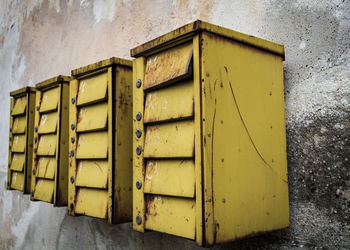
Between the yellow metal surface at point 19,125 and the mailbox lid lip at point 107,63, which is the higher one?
the mailbox lid lip at point 107,63

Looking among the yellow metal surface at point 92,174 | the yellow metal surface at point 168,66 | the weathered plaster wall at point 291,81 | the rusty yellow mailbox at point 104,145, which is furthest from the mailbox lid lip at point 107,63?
the weathered plaster wall at point 291,81

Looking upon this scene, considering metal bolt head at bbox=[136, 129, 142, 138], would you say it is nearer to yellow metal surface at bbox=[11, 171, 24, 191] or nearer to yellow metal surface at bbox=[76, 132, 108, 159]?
yellow metal surface at bbox=[76, 132, 108, 159]

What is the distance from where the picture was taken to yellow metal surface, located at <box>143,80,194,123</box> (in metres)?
1.49

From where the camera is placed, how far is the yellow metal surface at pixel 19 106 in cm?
313

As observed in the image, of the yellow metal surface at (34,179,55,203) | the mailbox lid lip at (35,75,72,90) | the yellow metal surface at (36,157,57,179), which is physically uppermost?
the mailbox lid lip at (35,75,72,90)

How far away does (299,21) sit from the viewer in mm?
1854

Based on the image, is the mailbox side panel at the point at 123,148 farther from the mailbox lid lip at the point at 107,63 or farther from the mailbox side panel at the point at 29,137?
the mailbox side panel at the point at 29,137

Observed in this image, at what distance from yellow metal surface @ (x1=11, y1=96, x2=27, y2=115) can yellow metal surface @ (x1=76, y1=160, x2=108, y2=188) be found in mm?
1265

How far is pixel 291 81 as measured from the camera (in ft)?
6.08

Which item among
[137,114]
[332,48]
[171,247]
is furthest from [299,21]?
[171,247]

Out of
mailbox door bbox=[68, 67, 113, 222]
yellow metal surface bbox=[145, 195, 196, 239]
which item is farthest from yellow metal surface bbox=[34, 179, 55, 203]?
yellow metal surface bbox=[145, 195, 196, 239]

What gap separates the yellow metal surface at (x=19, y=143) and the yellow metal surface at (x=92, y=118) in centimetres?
120

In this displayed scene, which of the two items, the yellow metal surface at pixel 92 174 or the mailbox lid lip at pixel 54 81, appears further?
the mailbox lid lip at pixel 54 81

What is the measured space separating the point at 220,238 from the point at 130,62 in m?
1.15
